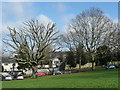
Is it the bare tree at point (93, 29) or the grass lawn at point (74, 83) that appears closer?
the grass lawn at point (74, 83)

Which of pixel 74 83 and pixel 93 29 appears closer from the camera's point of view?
pixel 74 83

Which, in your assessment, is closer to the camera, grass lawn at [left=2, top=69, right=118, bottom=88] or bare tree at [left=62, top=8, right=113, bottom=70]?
grass lawn at [left=2, top=69, right=118, bottom=88]

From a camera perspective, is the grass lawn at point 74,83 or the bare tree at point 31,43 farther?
the bare tree at point 31,43

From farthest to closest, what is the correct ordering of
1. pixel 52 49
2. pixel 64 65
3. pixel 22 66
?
pixel 64 65, pixel 22 66, pixel 52 49

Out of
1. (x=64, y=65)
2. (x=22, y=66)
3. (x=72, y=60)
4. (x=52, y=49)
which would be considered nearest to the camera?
(x=52, y=49)

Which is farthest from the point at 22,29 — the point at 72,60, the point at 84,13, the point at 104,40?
the point at 72,60

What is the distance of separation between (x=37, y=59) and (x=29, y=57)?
203 centimetres

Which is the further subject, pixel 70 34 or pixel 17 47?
pixel 70 34

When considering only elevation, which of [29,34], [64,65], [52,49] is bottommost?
[64,65]

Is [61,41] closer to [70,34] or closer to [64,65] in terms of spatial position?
[70,34]

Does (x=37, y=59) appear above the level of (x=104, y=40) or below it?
below

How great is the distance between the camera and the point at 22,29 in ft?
162

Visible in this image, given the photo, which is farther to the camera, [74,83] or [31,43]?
[31,43]

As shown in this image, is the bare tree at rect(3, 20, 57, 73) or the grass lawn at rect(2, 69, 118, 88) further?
the bare tree at rect(3, 20, 57, 73)
